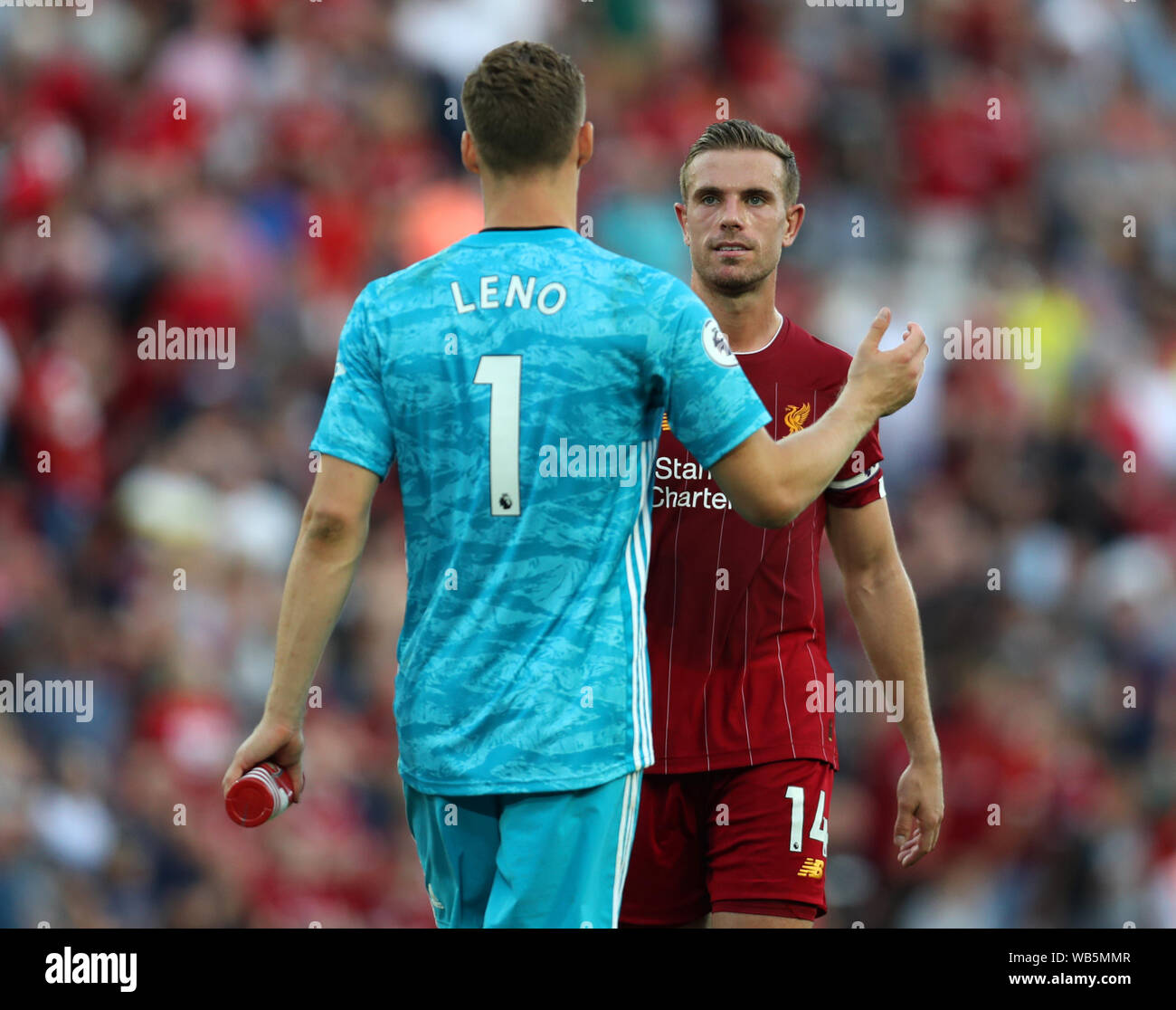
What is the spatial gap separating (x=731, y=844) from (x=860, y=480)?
37.4 inches

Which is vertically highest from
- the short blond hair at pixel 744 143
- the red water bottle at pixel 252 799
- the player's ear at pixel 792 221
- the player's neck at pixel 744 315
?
the short blond hair at pixel 744 143

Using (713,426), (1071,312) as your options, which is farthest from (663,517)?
(1071,312)

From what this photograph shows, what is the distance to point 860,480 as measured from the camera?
184 inches

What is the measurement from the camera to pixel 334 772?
773 cm

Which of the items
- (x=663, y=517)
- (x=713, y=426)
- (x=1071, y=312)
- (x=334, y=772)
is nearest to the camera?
(x=713, y=426)

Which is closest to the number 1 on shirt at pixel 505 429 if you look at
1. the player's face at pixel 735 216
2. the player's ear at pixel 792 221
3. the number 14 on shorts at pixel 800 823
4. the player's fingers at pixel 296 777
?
the player's fingers at pixel 296 777

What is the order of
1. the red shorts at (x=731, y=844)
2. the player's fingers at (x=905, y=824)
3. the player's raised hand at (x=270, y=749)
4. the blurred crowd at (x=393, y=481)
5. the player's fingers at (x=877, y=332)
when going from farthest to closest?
the blurred crowd at (x=393, y=481) < the player's fingers at (x=905, y=824) < the red shorts at (x=731, y=844) < the player's fingers at (x=877, y=332) < the player's raised hand at (x=270, y=749)

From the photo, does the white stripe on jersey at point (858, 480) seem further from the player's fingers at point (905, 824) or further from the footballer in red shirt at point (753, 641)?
the player's fingers at point (905, 824)

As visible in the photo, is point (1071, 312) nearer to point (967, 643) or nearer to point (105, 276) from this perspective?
point (967, 643)

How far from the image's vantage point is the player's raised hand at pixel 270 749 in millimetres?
3580

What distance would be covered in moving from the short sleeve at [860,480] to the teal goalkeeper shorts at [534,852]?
1290 millimetres

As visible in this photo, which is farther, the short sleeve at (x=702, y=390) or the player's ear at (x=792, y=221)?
the player's ear at (x=792, y=221)

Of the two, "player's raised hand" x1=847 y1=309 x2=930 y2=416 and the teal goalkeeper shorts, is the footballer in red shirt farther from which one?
the teal goalkeeper shorts

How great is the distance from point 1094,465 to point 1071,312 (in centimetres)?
129
